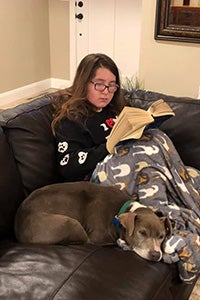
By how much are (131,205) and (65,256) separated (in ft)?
1.23

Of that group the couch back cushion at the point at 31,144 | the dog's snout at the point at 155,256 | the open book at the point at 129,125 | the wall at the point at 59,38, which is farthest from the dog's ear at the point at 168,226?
the wall at the point at 59,38

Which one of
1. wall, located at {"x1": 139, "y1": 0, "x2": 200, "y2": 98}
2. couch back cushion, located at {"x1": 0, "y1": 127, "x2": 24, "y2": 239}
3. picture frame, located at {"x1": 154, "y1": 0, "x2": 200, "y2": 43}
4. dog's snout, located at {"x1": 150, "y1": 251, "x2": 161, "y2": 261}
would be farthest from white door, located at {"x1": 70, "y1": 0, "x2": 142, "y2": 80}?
dog's snout, located at {"x1": 150, "y1": 251, "x2": 161, "y2": 261}

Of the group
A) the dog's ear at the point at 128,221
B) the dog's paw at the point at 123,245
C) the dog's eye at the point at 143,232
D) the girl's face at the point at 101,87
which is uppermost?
the girl's face at the point at 101,87

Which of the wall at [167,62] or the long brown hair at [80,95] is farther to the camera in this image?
the wall at [167,62]

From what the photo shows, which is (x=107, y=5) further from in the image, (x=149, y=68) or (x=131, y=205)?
(x=131, y=205)

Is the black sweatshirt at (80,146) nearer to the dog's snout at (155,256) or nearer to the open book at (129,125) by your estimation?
the open book at (129,125)

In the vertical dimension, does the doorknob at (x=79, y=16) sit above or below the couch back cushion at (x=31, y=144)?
above

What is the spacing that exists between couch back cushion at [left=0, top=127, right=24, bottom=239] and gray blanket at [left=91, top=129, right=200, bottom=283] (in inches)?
14.3

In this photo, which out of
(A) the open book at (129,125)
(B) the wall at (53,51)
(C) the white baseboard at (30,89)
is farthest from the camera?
(C) the white baseboard at (30,89)

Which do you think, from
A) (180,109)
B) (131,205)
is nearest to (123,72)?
(180,109)

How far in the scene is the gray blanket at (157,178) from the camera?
1684 mm

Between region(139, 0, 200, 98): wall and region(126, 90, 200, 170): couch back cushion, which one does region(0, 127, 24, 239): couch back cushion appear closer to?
region(126, 90, 200, 170): couch back cushion

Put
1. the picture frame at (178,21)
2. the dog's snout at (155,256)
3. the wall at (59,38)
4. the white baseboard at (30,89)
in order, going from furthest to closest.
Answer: the wall at (59,38) < the white baseboard at (30,89) < the picture frame at (178,21) < the dog's snout at (155,256)

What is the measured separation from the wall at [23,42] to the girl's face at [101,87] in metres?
2.81
